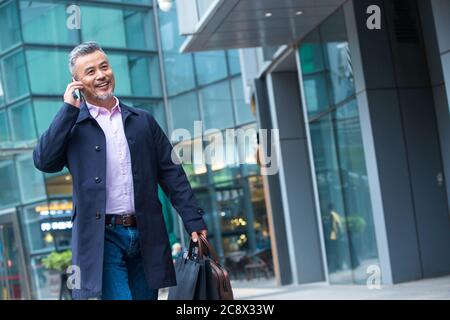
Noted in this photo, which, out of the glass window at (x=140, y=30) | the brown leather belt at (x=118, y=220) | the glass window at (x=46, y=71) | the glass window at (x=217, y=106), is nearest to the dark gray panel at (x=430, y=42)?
the brown leather belt at (x=118, y=220)

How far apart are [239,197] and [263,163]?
5512mm

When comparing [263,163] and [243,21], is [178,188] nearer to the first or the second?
[243,21]

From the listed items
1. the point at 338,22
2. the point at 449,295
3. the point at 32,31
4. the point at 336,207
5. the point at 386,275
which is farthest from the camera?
the point at 32,31

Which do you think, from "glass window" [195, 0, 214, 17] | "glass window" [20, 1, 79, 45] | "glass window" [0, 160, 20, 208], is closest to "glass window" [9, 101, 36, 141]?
"glass window" [0, 160, 20, 208]

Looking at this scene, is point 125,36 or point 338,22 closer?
point 338,22

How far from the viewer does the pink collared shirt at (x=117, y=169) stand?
350cm

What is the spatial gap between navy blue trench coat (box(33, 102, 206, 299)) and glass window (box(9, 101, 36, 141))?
1930cm

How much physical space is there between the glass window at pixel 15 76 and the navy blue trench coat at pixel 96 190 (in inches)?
772

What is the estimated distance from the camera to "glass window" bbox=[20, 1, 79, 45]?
22938 millimetres

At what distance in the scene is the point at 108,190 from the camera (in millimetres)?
3504

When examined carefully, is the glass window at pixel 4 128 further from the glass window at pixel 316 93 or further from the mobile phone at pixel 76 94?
the mobile phone at pixel 76 94

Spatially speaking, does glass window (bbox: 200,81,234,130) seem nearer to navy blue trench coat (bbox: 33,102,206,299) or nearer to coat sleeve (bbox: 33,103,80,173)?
navy blue trench coat (bbox: 33,102,206,299)

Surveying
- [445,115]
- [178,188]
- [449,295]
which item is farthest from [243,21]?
[178,188]
